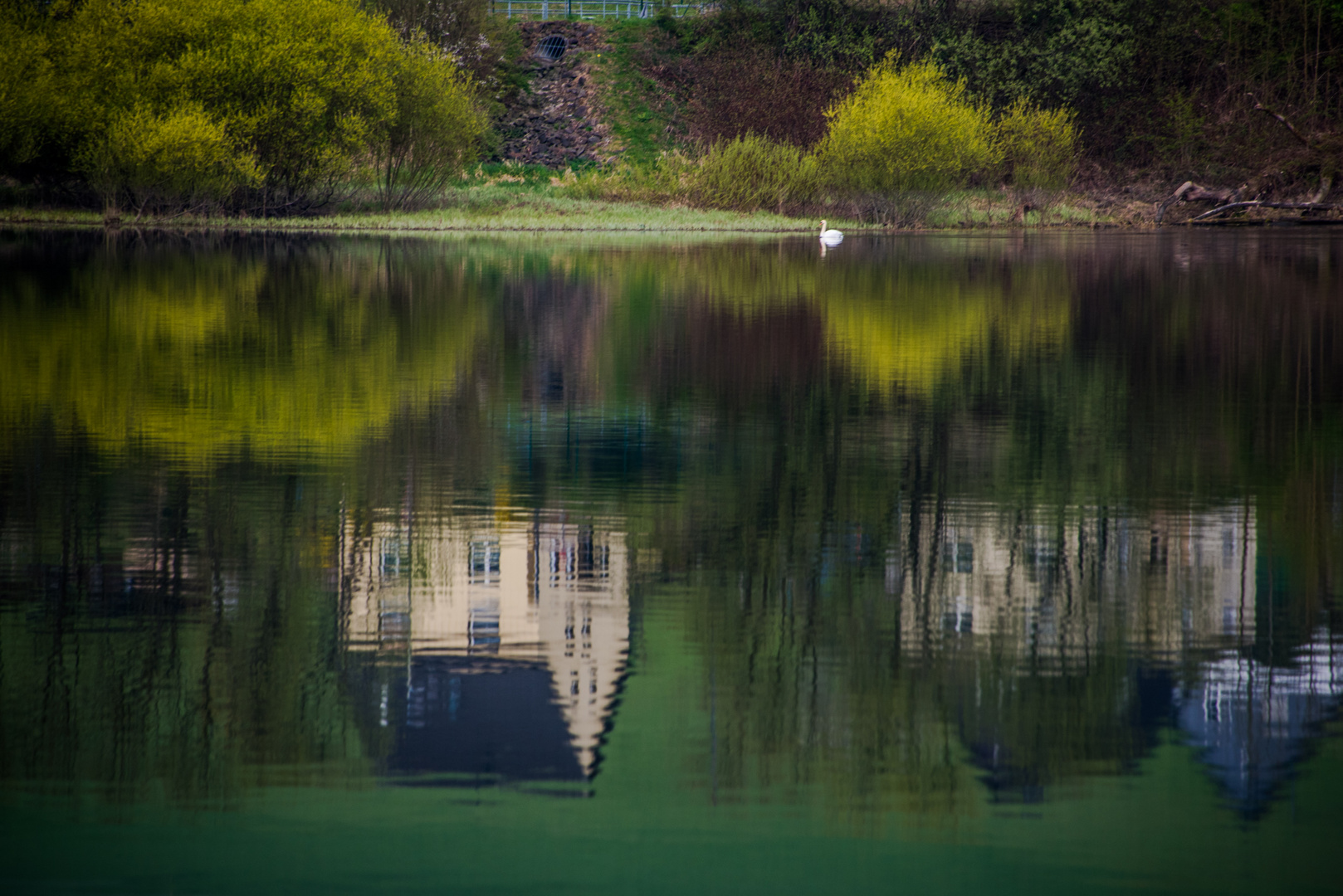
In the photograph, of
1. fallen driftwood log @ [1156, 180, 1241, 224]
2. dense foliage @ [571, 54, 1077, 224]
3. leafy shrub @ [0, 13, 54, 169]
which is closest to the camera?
leafy shrub @ [0, 13, 54, 169]

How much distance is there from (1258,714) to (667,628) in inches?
84.0

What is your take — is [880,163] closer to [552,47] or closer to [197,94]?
[197,94]

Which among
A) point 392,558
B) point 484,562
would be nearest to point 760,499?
point 484,562

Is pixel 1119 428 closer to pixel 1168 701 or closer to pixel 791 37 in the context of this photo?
pixel 1168 701

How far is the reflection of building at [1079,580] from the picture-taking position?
5.35m

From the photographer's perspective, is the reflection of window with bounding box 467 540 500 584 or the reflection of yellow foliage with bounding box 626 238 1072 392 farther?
the reflection of yellow foliage with bounding box 626 238 1072 392

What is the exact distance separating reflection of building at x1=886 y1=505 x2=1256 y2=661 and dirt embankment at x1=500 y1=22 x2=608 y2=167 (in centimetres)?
6751

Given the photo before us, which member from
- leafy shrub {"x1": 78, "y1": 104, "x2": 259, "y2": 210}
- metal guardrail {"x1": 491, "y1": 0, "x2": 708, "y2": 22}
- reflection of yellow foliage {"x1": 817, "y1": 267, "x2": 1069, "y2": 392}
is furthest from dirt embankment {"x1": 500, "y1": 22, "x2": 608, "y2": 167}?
reflection of yellow foliage {"x1": 817, "y1": 267, "x2": 1069, "y2": 392}

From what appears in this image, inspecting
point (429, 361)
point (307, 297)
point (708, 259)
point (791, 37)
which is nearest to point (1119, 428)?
point (429, 361)

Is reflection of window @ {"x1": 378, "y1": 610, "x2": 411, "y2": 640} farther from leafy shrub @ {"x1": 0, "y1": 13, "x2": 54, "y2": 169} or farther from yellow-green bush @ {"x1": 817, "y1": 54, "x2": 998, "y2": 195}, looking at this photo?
yellow-green bush @ {"x1": 817, "y1": 54, "x2": 998, "y2": 195}

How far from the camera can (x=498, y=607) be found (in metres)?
5.64

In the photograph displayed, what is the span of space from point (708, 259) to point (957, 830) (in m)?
29.5

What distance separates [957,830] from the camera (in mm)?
3650

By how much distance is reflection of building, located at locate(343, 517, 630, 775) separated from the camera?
4.64 meters
